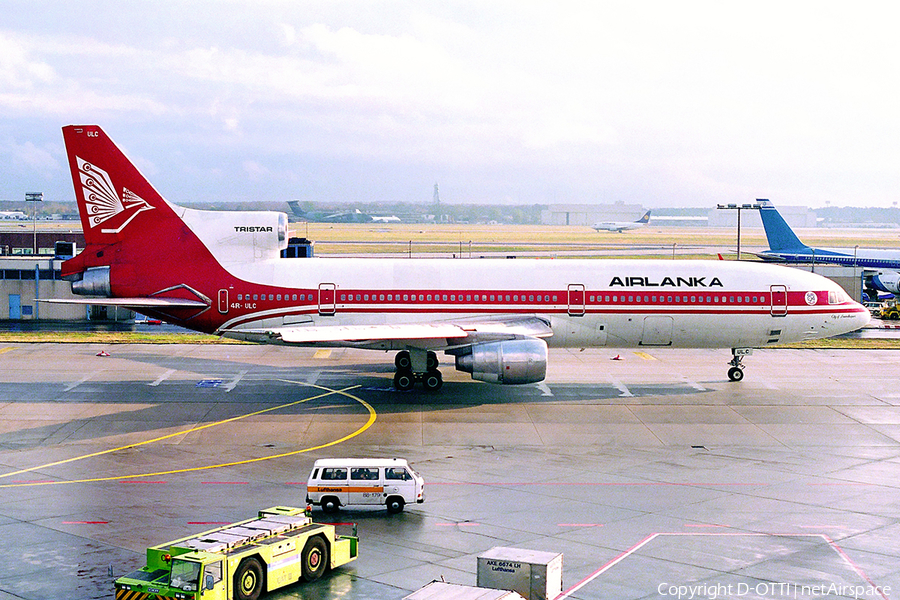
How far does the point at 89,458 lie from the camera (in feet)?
105

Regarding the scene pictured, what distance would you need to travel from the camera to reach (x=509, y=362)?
132 feet

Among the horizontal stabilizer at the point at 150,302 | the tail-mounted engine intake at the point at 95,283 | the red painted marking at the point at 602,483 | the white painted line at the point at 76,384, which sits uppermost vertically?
the tail-mounted engine intake at the point at 95,283

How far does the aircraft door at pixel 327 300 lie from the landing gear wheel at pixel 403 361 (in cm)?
374

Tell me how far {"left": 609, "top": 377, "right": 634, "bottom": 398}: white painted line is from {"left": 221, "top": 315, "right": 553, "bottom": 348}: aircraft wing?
4.47 m

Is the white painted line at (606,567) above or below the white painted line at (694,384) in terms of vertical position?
below

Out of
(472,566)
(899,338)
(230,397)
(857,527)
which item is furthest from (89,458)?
(899,338)

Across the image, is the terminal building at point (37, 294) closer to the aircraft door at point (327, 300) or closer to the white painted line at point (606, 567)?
the aircraft door at point (327, 300)

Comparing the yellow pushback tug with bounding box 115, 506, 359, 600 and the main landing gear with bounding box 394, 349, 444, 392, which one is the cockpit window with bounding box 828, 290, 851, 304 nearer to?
the main landing gear with bounding box 394, 349, 444, 392

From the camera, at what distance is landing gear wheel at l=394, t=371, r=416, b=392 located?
44.3 meters

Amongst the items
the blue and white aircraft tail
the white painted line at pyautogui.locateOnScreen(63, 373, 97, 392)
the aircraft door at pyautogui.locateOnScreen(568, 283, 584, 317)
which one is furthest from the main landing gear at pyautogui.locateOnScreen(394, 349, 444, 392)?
the blue and white aircraft tail

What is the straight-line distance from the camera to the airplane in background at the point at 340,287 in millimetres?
44406

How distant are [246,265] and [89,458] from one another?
14.9 m

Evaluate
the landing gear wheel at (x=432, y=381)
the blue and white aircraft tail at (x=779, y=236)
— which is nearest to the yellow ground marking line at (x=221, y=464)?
the landing gear wheel at (x=432, y=381)

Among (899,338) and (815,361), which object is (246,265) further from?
(899,338)
